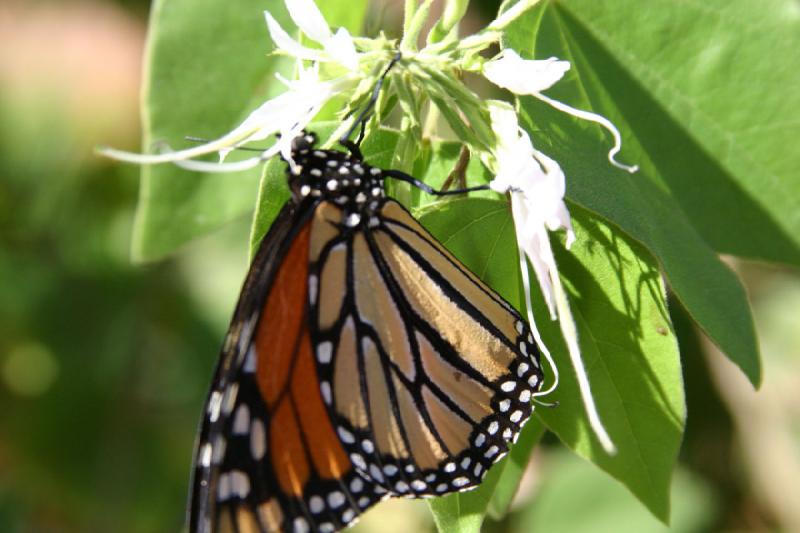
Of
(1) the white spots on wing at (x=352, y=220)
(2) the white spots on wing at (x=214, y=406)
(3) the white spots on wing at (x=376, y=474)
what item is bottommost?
(3) the white spots on wing at (x=376, y=474)

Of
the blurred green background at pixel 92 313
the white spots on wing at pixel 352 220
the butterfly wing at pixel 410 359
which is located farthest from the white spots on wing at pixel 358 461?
the blurred green background at pixel 92 313

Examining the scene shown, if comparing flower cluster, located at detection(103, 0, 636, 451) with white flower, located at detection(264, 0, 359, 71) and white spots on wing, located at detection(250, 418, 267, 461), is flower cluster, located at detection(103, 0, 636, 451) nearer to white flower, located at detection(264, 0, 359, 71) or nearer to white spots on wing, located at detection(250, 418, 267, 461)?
white flower, located at detection(264, 0, 359, 71)

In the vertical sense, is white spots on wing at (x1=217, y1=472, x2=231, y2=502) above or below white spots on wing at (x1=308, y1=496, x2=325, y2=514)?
above

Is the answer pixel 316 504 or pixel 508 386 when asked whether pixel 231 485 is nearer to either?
pixel 316 504

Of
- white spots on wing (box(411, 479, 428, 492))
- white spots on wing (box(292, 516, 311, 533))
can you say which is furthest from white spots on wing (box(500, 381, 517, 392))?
white spots on wing (box(292, 516, 311, 533))

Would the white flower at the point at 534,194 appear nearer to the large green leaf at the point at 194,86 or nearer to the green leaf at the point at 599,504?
the large green leaf at the point at 194,86

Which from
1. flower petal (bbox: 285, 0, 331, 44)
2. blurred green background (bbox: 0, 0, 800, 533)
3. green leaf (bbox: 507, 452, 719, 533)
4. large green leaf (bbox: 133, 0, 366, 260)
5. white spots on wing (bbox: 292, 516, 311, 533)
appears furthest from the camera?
blurred green background (bbox: 0, 0, 800, 533)

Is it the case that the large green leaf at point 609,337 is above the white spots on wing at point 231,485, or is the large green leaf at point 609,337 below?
Result: above

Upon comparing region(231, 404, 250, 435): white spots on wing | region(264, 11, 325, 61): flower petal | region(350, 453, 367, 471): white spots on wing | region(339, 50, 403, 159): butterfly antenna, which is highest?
region(264, 11, 325, 61): flower petal
